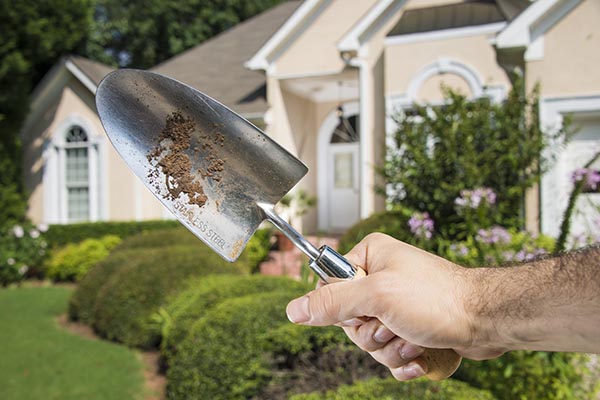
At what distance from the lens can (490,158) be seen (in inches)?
294

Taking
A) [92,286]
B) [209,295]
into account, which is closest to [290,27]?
[92,286]

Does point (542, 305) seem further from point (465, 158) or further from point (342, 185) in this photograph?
point (342, 185)

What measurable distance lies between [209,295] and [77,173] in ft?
33.4

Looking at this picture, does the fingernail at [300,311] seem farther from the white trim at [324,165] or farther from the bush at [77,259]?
the white trim at [324,165]

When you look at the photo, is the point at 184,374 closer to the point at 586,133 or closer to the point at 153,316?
the point at 153,316

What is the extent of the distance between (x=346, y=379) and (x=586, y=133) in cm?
616

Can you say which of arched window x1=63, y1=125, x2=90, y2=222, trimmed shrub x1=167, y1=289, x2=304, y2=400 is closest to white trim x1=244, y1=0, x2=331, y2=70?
arched window x1=63, y1=125, x2=90, y2=222

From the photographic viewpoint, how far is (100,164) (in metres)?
14.1

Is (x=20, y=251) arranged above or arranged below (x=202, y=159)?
below

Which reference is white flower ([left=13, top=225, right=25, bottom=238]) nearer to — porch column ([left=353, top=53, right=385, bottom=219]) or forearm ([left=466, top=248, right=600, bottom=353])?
porch column ([left=353, top=53, right=385, bottom=219])

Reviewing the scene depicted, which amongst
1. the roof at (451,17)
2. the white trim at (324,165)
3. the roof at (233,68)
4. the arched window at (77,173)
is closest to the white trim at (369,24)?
the roof at (451,17)

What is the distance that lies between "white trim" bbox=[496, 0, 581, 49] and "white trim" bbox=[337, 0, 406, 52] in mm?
2776

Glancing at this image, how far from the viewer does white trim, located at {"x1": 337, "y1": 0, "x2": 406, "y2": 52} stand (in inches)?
414

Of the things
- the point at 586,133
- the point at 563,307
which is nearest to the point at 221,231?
the point at 563,307
